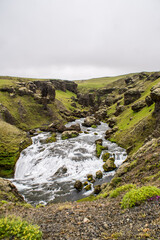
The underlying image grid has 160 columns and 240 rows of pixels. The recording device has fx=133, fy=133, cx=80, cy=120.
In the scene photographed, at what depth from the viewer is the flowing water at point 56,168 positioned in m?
23.1

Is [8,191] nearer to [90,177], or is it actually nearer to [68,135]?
[90,177]

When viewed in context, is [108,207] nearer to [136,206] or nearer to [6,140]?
[136,206]

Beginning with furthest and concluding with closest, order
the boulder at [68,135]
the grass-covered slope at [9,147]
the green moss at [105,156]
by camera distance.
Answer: the boulder at [68,135] → the green moss at [105,156] → the grass-covered slope at [9,147]

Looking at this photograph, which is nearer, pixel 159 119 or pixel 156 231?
pixel 156 231

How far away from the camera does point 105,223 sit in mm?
7648

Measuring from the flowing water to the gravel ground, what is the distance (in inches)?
545

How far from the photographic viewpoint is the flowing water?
23.1 metres

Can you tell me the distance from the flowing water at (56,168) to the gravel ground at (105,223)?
13835 millimetres

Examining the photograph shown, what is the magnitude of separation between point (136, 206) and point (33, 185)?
22.6 metres

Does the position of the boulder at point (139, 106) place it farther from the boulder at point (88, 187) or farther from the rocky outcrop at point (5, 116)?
the rocky outcrop at point (5, 116)

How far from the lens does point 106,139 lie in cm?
4566

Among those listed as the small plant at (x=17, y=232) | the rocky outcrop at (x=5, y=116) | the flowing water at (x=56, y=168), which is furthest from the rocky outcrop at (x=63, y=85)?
the small plant at (x=17, y=232)

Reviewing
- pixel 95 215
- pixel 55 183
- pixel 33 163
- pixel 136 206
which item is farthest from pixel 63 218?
pixel 33 163

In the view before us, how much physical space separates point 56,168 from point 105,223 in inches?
957
